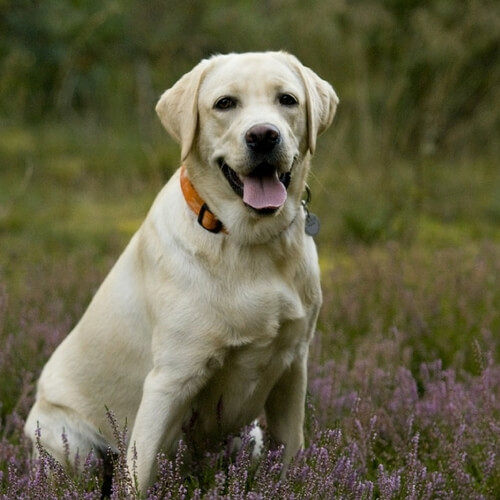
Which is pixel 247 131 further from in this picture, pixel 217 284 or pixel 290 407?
pixel 290 407

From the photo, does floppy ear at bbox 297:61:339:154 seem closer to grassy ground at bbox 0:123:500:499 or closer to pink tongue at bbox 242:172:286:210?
pink tongue at bbox 242:172:286:210

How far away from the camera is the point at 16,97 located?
10914 mm

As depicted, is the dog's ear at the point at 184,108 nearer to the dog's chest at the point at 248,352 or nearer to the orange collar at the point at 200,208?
the orange collar at the point at 200,208

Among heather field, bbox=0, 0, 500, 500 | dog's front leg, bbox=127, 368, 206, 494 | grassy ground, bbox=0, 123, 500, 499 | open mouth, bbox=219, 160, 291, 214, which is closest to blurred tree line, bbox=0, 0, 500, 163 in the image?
heather field, bbox=0, 0, 500, 500

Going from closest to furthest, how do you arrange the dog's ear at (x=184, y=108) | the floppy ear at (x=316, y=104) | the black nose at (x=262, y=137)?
the black nose at (x=262, y=137) < the dog's ear at (x=184, y=108) < the floppy ear at (x=316, y=104)

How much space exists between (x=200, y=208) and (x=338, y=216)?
4.14 meters

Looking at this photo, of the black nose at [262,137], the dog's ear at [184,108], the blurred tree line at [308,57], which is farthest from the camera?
the blurred tree line at [308,57]

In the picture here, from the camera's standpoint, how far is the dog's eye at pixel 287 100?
9.28 ft

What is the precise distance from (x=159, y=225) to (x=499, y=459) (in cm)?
135

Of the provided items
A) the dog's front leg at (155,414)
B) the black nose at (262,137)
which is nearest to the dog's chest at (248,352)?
the dog's front leg at (155,414)

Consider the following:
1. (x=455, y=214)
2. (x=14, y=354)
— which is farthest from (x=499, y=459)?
(x=455, y=214)

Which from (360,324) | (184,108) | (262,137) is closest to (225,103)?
(184,108)

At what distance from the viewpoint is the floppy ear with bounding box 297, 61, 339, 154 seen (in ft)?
9.50

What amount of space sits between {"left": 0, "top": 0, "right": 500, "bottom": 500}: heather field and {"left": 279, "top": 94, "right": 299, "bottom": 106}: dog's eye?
3.25 feet
